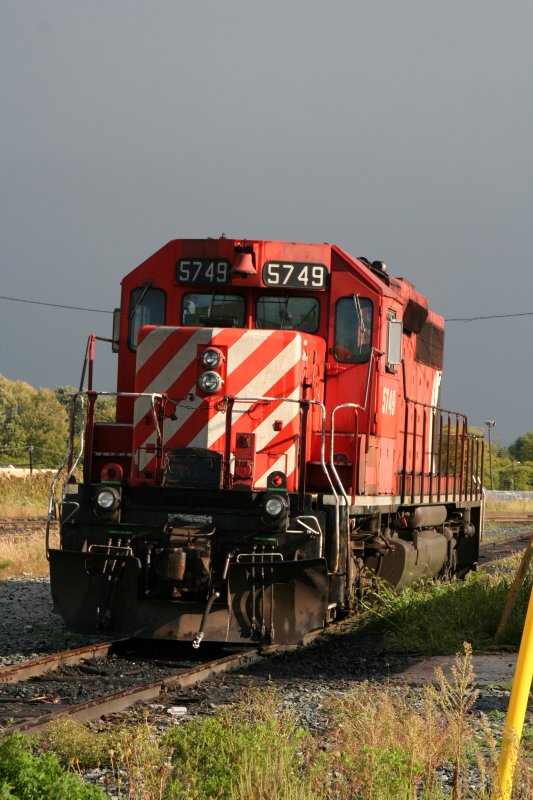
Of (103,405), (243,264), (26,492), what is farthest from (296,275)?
(103,405)

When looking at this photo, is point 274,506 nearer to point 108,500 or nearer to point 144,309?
point 108,500

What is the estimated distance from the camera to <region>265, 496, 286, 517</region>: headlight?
9359 millimetres

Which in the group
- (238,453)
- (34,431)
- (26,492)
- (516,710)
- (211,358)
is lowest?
(516,710)

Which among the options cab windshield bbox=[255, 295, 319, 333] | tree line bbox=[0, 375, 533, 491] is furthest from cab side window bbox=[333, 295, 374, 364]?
tree line bbox=[0, 375, 533, 491]

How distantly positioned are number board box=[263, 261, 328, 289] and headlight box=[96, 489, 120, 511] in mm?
2565

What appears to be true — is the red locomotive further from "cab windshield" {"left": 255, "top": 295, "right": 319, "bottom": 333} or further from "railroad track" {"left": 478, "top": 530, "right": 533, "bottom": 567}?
"railroad track" {"left": 478, "top": 530, "right": 533, "bottom": 567}

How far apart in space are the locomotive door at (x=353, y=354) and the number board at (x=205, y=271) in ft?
3.50

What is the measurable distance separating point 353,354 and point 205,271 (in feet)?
5.44

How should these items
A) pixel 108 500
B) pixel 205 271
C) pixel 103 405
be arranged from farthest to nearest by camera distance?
pixel 103 405 → pixel 205 271 → pixel 108 500

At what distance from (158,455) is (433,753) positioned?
17.1ft

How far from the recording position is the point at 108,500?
9672mm

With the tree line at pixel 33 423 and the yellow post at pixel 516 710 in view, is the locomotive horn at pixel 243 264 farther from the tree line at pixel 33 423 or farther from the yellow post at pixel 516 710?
the tree line at pixel 33 423

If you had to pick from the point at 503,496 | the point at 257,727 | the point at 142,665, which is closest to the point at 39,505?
the point at 142,665

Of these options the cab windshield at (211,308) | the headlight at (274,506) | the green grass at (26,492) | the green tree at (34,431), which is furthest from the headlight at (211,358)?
the green tree at (34,431)
